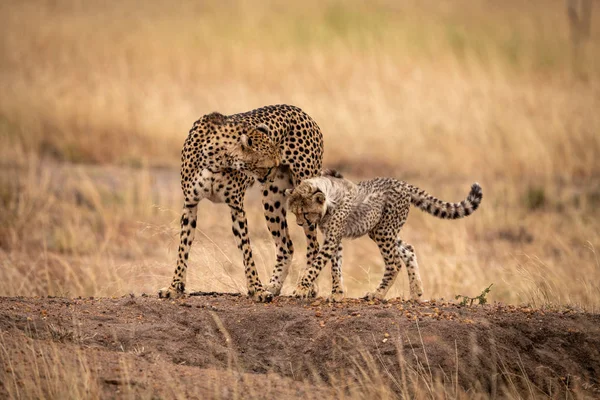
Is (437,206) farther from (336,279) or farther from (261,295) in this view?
(261,295)

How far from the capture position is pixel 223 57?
1517cm

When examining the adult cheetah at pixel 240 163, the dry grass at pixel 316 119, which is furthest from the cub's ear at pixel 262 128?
the dry grass at pixel 316 119

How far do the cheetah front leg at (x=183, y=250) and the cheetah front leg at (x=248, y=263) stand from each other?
0.25m

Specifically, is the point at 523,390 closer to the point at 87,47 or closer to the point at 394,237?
the point at 394,237

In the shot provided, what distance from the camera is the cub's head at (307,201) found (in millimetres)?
5559

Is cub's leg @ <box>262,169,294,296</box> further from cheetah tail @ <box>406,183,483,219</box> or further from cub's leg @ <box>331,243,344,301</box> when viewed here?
cheetah tail @ <box>406,183,483,219</box>

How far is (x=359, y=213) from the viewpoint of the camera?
Answer: 5.89 m

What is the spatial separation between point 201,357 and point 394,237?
1.70 m

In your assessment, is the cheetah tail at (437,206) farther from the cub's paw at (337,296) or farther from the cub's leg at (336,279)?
the cub's paw at (337,296)

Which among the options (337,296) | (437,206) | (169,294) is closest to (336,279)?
(337,296)

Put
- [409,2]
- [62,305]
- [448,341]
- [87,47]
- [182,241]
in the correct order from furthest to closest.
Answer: [409,2] < [87,47] < [182,241] < [62,305] < [448,341]

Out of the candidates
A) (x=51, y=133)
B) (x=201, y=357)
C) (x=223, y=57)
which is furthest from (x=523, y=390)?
(x=223, y=57)

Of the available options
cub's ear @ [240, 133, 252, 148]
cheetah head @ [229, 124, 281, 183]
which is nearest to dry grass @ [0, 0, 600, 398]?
cheetah head @ [229, 124, 281, 183]

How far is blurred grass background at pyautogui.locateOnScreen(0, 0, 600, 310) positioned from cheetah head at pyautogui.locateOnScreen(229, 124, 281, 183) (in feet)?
3.00
